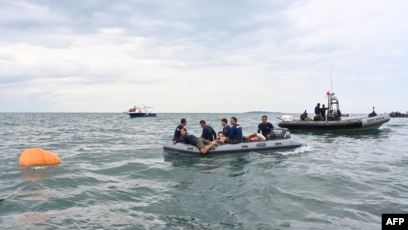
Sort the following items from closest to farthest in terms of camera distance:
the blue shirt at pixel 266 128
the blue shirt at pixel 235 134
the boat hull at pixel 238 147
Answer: the boat hull at pixel 238 147, the blue shirt at pixel 235 134, the blue shirt at pixel 266 128

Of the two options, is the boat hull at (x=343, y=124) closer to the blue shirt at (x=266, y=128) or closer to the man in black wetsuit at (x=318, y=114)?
the man in black wetsuit at (x=318, y=114)

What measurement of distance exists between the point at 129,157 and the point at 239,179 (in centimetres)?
705

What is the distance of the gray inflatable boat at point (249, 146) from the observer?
54.8 ft

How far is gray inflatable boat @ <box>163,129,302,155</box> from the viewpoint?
1670cm

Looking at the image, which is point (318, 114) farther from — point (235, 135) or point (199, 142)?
point (199, 142)

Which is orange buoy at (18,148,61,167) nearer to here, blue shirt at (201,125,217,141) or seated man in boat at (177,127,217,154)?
seated man in boat at (177,127,217,154)

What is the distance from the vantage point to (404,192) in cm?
1039

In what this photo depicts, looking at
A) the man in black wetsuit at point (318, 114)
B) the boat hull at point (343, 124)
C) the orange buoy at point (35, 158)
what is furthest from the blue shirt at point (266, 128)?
the man in black wetsuit at point (318, 114)

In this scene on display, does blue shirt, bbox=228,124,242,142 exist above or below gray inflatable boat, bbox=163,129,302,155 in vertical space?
above

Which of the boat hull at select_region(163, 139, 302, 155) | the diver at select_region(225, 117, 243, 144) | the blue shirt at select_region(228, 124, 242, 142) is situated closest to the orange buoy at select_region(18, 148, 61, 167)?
the boat hull at select_region(163, 139, 302, 155)

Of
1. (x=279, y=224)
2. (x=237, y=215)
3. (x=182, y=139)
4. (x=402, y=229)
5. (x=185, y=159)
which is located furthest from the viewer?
(x=182, y=139)

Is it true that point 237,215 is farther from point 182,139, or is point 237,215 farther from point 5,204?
point 182,139

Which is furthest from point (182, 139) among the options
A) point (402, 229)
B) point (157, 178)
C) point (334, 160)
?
point (402, 229)

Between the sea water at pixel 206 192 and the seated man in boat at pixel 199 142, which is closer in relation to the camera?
the sea water at pixel 206 192
